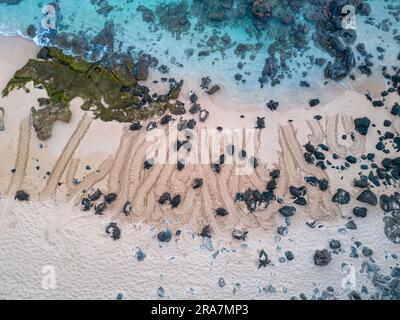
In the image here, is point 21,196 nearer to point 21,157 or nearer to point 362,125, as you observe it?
point 21,157

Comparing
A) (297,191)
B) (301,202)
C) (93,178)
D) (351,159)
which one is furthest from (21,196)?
(351,159)

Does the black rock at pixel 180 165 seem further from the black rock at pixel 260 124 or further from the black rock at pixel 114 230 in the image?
the black rock at pixel 260 124

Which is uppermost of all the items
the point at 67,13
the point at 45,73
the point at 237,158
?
the point at 67,13

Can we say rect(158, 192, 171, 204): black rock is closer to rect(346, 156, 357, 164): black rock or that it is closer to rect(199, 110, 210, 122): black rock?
rect(199, 110, 210, 122): black rock
